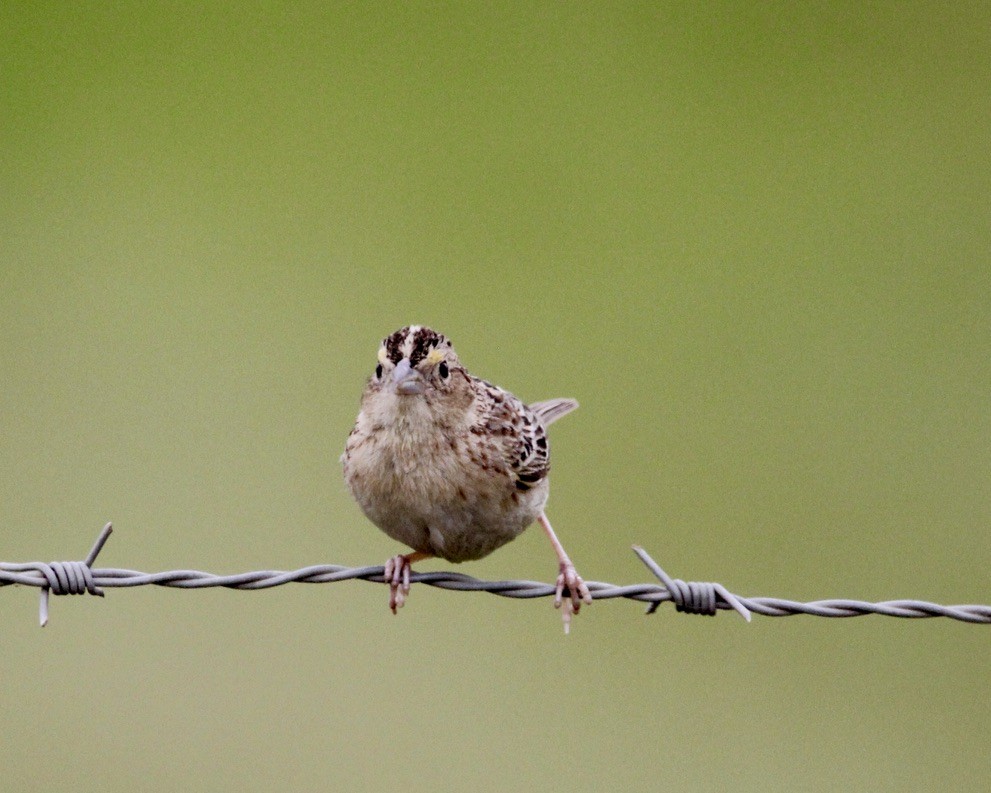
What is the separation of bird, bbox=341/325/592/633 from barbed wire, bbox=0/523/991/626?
1.30 ft

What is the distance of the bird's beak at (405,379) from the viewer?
3689 mm

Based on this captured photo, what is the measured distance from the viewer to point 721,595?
10.9 ft

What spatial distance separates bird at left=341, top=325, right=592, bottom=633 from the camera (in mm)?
3781

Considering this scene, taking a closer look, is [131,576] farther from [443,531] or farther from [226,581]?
[443,531]

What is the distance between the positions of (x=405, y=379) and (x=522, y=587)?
→ 0.79 meters

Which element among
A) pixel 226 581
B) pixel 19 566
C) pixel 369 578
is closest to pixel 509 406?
pixel 369 578

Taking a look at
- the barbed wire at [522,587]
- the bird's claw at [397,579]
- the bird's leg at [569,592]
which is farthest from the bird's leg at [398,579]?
the bird's leg at [569,592]

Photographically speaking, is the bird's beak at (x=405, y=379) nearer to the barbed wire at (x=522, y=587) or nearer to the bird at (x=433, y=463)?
the bird at (x=433, y=463)

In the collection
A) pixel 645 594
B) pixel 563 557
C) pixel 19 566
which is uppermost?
pixel 563 557

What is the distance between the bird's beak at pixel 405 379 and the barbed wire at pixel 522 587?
2.09 ft

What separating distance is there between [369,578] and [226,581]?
471 mm

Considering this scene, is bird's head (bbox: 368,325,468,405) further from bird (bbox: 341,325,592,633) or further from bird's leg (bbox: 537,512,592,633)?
bird's leg (bbox: 537,512,592,633)

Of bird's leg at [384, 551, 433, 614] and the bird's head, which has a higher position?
the bird's head

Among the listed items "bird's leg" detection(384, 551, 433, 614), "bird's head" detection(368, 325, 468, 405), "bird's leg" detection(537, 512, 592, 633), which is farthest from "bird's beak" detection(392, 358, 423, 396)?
"bird's leg" detection(537, 512, 592, 633)
